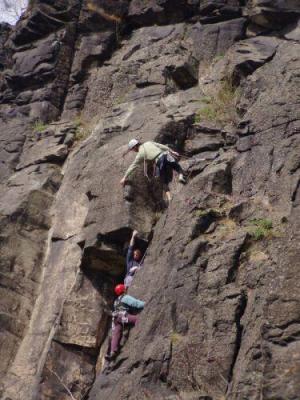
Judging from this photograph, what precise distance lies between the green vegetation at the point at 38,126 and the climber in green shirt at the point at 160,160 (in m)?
5.88

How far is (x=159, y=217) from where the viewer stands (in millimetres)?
15539

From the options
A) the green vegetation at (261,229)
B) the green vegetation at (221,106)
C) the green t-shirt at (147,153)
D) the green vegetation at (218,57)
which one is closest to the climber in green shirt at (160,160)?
the green t-shirt at (147,153)

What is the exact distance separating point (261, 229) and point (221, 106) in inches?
248

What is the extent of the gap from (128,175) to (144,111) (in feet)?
11.3

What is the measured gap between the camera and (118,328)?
13.2 metres

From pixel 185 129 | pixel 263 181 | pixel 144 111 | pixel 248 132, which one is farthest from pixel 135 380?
pixel 144 111

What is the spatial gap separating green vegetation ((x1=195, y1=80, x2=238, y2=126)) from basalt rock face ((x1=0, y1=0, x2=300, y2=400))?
5 centimetres

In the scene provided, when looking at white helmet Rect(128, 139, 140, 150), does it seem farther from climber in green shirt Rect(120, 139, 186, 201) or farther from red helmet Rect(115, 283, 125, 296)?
red helmet Rect(115, 283, 125, 296)

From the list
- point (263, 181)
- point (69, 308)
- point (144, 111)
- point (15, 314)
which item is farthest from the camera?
point (144, 111)

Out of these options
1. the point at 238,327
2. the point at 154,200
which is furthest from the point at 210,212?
the point at 238,327

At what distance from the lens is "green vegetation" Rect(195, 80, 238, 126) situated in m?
17.5

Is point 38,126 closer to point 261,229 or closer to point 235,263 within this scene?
point 261,229

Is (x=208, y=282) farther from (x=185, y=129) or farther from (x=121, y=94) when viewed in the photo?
(x=121, y=94)

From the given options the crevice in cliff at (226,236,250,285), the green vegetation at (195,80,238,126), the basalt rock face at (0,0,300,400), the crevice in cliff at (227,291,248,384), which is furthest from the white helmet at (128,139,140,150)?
the crevice in cliff at (227,291,248,384)
